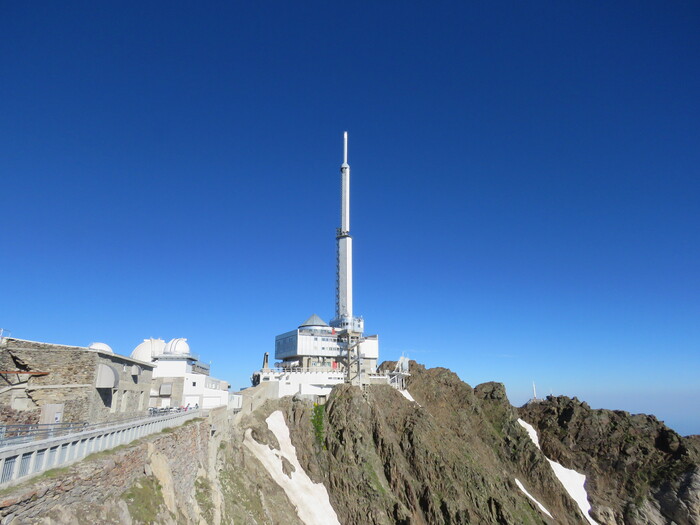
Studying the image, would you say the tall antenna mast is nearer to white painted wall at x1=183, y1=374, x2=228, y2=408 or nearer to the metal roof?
the metal roof

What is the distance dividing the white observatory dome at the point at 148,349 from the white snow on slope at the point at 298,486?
2097cm

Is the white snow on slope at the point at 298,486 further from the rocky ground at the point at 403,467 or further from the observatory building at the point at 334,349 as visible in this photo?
the observatory building at the point at 334,349

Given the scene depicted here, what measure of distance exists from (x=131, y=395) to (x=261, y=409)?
2155cm

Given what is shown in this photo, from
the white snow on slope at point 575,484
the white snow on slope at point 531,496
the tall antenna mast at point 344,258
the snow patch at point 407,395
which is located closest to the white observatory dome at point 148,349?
the tall antenna mast at point 344,258

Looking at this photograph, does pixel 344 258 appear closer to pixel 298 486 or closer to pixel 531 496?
pixel 298 486

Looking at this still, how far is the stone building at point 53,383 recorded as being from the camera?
27.9 meters

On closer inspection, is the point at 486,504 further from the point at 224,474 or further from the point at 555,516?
the point at 224,474

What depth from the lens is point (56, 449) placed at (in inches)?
683

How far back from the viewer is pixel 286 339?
81.0m

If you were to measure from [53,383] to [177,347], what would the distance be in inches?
1311

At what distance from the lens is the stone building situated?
91.5ft

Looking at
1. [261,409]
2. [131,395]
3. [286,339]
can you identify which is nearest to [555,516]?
[261,409]

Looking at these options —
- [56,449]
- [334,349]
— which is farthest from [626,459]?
[56,449]

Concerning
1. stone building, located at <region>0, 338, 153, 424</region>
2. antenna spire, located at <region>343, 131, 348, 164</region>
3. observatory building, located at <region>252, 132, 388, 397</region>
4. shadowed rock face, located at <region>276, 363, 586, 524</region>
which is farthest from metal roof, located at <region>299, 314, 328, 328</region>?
stone building, located at <region>0, 338, 153, 424</region>
